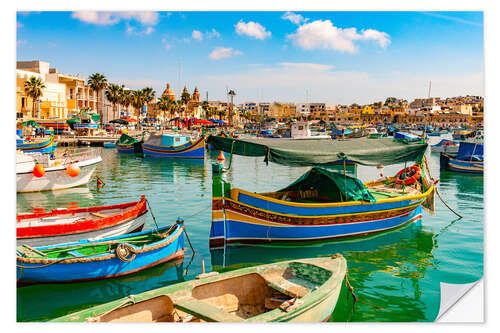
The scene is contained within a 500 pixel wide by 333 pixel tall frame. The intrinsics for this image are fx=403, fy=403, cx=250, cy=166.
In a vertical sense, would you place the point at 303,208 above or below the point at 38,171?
below

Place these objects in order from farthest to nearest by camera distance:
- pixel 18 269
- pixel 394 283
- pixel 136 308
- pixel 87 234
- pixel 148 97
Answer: pixel 148 97 < pixel 87 234 < pixel 394 283 < pixel 18 269 < pixel 136 308

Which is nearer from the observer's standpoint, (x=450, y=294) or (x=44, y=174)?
(x=450, y=294)

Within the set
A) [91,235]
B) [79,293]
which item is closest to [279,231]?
[91,235]

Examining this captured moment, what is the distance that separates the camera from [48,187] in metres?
19.7

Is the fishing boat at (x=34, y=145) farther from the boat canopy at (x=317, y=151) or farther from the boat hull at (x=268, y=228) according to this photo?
the boat hull at (x=268, y=228)

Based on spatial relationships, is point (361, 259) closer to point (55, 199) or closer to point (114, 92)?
point (55, 199)

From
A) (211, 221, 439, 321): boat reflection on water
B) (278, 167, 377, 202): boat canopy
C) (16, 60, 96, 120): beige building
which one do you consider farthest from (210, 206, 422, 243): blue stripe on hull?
(16, 60, 96, 120): beige building

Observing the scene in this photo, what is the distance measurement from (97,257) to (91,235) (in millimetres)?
1962

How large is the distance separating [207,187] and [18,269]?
13660 mm

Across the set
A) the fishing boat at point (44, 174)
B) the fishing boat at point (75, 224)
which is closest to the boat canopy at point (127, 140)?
the fishing boat at point (44, 174)

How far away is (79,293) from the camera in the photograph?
828 cm

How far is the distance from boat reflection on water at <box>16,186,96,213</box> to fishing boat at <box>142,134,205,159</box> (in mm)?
15972
